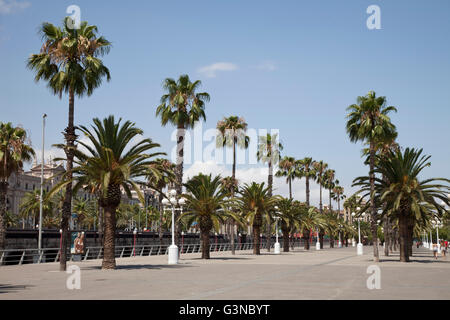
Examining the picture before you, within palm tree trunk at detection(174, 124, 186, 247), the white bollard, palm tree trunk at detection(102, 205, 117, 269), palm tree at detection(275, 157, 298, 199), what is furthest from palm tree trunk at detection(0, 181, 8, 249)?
palm tree at detection(275, 157, 298, 199)

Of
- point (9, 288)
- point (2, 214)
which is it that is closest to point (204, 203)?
point (2, 214)

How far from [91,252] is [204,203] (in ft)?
36.1

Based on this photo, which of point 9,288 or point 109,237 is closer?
point 9,288

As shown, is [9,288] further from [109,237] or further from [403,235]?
[403,235]

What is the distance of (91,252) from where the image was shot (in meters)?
42.6

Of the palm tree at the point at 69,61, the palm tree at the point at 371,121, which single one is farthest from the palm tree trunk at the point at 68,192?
the palm tree at the point at 371,121

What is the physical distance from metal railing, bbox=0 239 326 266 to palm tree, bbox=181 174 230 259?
7.08 meters

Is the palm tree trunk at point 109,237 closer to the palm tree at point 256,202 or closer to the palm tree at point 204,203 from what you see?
the palm tree at point 204,203

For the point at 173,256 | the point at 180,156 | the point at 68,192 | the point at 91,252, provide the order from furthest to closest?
the point at 180,156, the point at 91,252, the point at 173,256, the point at 68,192

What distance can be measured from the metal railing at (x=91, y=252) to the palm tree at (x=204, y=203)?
708 centimetres

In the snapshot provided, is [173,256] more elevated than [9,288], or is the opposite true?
[9,288]

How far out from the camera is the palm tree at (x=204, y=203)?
129ft
